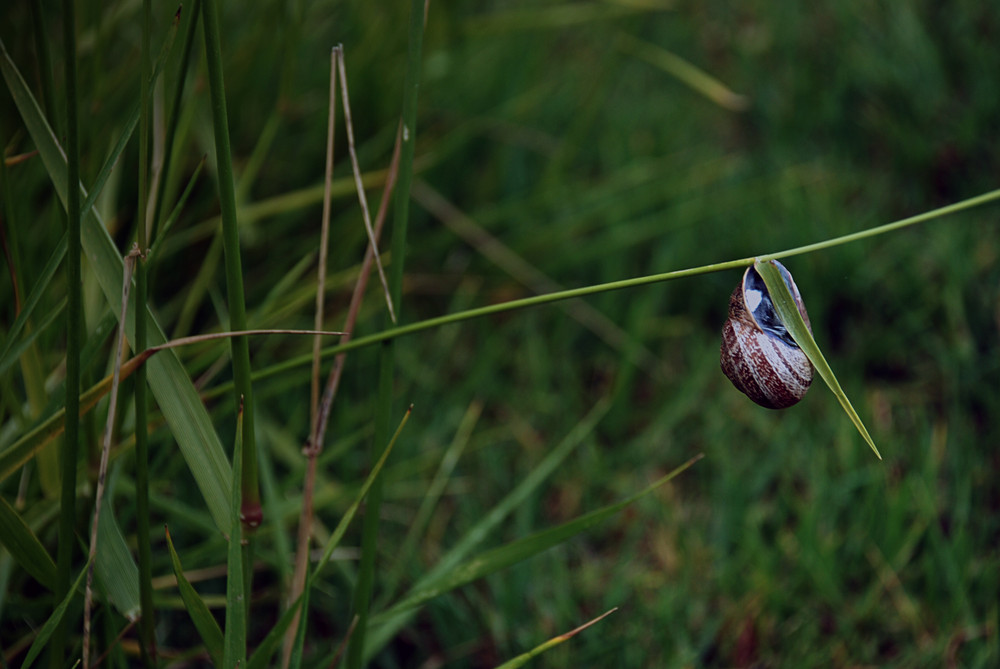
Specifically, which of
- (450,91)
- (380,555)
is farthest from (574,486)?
(450,91)

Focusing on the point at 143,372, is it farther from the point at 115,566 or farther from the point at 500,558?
the point at 500,558

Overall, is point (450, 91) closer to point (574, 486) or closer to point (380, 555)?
point (574, 486)

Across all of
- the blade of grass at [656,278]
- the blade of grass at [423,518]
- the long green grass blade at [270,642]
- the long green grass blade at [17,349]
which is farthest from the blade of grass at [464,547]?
the long green grass blade at [17,349]

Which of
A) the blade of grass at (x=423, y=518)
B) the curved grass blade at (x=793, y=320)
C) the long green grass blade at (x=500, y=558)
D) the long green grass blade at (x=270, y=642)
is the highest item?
the curved grass blade at (x=793, y=320)

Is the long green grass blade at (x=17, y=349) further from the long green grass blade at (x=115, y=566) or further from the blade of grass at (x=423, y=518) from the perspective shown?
the blade of grass at (x=423, y=518)

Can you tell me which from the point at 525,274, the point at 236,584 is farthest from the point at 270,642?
the point at 525,274

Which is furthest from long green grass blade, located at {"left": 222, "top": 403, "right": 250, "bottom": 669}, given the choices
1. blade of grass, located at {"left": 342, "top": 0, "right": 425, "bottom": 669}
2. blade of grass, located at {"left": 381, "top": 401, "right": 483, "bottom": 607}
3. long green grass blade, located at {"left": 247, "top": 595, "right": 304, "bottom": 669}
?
blade of grass, located at {"left": 381, "top": 401, "right": 483, "bottom": 607}
